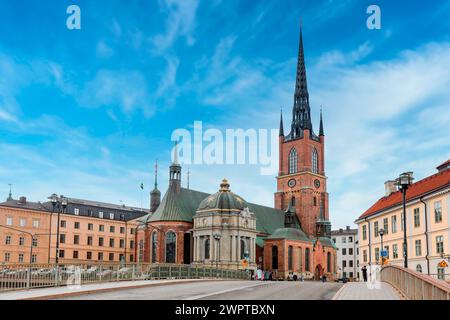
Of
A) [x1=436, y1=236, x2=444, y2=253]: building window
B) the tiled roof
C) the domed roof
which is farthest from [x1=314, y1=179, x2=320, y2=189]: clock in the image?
[x1=436, y1=236, x2=444, y2=253]: building window

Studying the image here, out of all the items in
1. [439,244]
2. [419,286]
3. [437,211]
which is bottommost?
[419,286]

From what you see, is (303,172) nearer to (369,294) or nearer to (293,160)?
(293,160)

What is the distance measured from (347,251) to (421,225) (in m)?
90.9

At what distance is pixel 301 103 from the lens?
11494 centimetres

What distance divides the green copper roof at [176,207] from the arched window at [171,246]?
7.99 ft

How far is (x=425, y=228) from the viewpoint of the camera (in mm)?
42625

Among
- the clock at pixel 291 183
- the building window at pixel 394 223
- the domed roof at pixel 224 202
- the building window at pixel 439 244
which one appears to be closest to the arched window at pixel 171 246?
the domed roof at pixel 224 202

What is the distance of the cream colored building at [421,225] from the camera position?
39.5 meters

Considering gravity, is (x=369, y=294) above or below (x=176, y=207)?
below

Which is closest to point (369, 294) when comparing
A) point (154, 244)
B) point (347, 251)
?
point (154, 244)

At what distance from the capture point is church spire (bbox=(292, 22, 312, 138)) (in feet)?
369
